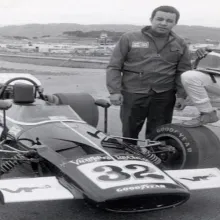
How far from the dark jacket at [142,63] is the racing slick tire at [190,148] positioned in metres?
0.87

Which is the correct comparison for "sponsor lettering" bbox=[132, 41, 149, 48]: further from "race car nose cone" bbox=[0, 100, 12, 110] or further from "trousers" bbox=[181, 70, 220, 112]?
"race car nose cone" bbox=[0, 100, 12, 110]

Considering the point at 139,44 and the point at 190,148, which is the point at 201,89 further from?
the point at 139,44

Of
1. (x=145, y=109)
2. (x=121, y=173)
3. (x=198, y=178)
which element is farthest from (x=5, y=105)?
(x=198, y=178)

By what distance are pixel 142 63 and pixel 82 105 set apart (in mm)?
1463

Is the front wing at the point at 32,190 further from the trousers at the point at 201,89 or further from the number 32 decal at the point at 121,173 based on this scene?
the trousers at the point at 201,89

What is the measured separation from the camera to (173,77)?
21.8 feet

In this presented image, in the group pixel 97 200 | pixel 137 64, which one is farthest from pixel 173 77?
pixel 97 200

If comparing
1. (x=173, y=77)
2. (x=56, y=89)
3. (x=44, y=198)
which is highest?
(x=173, y=77)

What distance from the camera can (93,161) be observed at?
15.3 feet

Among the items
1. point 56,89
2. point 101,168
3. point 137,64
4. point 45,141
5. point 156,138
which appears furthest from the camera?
point 56,89

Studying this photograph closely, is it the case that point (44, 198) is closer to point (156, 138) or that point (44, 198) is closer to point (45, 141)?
point (45, 141)

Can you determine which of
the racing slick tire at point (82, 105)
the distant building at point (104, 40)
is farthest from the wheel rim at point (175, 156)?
the distant building at point (104, 40)

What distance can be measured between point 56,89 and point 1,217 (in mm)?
11295

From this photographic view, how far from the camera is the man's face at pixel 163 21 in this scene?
6.28 metres
